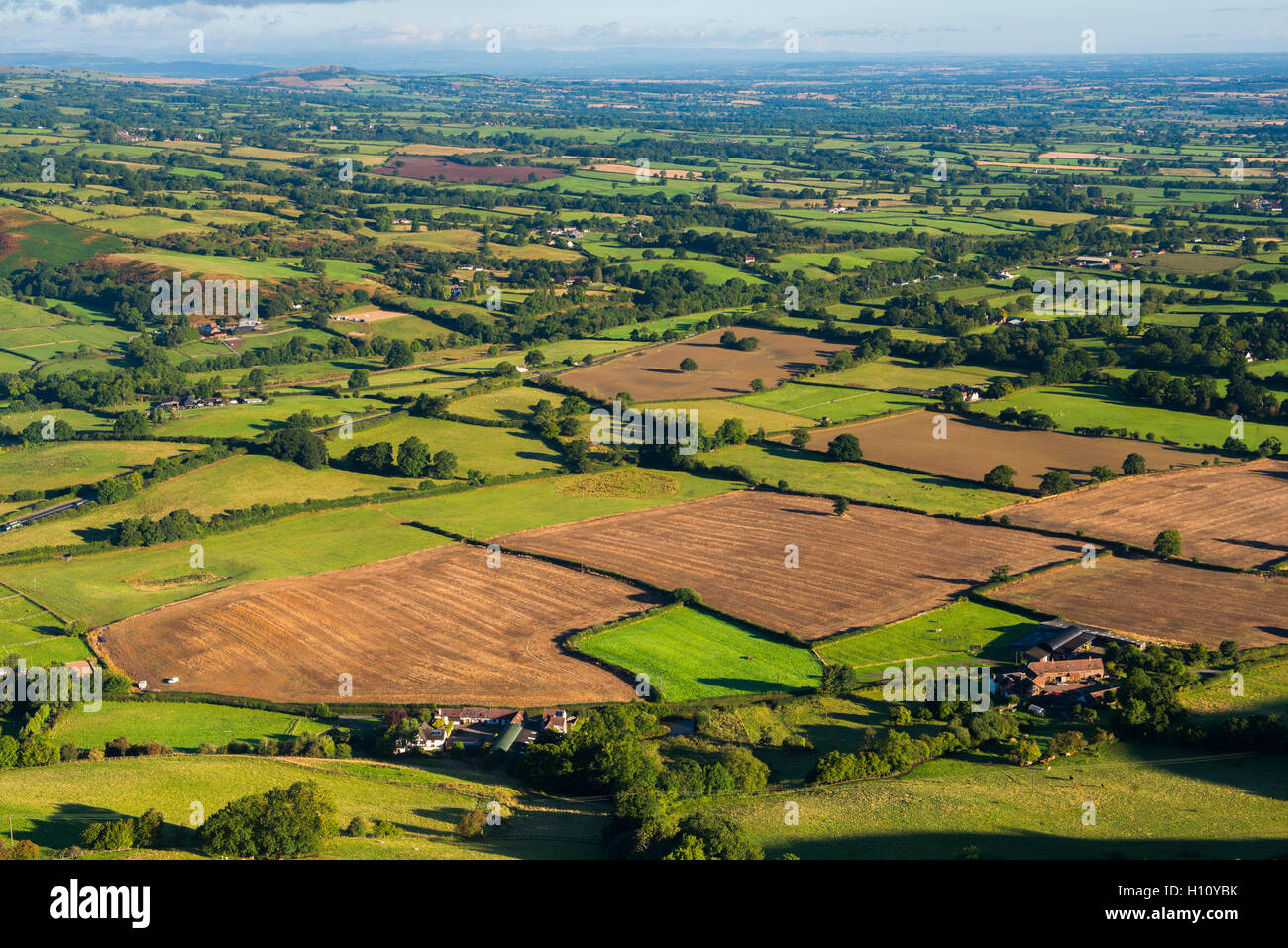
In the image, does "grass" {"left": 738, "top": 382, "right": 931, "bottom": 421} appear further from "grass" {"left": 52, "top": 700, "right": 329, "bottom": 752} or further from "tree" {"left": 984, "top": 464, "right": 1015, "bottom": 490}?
"grass" {"left": 52, "top": 700, "right": 329, "bottom": 752}

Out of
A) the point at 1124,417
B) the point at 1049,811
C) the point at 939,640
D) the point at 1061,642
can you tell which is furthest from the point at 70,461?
the point at 1124,417

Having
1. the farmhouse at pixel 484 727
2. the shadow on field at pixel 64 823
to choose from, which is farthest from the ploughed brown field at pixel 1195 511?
the shadow on field at pixel 64 823

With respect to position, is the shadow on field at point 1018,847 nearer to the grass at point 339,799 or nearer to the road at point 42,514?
the grass at point 339,799

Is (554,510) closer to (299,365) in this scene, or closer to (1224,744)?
(1224,744)

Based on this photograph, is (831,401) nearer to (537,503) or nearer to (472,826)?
(537,503)

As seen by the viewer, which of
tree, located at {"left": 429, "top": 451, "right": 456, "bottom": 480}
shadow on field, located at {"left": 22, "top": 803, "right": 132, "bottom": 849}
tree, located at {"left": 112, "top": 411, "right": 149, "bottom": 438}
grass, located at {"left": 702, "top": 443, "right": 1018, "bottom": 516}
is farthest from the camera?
tree, located at {"left": 112, "top": 411, "right": 149, "bottom": 438}

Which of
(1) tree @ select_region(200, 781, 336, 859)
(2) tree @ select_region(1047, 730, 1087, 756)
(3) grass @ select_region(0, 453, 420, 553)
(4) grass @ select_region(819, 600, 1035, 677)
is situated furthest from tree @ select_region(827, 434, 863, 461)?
(1) tree @ select_region(200, 781, 336, 859)

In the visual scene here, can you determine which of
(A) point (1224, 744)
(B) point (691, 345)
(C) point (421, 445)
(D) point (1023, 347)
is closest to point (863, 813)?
(A) point (1224, 744)
